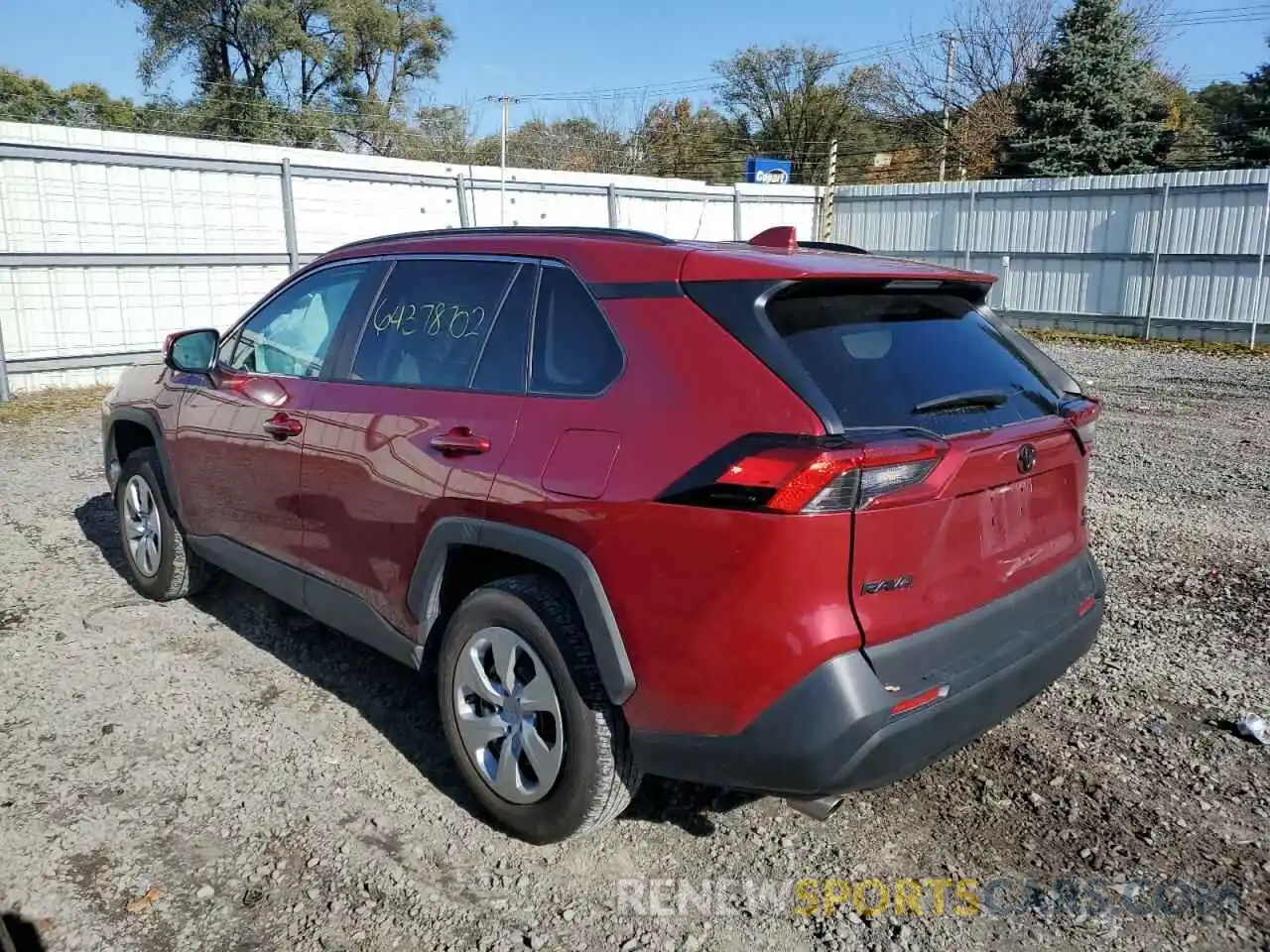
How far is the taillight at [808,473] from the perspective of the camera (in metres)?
2.25

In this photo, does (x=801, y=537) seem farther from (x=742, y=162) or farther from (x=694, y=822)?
(x=742, y=162)

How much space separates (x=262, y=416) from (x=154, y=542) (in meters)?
1.46


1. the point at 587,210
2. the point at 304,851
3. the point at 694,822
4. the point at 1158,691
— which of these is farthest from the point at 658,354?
the point at 587,210

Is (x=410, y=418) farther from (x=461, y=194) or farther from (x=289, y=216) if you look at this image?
(x=461, y=194)

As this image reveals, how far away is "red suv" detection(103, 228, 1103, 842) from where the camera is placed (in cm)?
232

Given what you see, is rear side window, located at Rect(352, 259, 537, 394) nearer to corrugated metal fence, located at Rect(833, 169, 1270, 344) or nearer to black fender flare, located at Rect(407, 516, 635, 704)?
black fender flare, located at Rect(407, 516, 635, 704)

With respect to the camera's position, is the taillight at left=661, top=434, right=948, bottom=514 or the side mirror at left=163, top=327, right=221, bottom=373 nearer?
the taillight at left=661, top=434, right=948, bottom=514

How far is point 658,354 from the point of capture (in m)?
2.59

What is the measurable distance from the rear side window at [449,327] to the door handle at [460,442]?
0.16 meters

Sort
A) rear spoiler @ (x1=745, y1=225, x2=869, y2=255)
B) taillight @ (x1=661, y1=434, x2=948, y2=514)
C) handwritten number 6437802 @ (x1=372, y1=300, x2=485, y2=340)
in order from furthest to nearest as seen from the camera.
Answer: handwritten number 6437802 @ (x1=372, y1=300, x2=485, y2=340)
rear spoiler @ (x1=745, y1=225, x2=869, y2=255)
taillight @ (x1=661, y1=434, x2=948, y2=514)

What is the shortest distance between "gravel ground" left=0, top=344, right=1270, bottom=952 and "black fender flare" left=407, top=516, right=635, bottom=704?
70 cm

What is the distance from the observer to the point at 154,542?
489 cm

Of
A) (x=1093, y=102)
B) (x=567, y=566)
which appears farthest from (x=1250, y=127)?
(x=567, y=566)

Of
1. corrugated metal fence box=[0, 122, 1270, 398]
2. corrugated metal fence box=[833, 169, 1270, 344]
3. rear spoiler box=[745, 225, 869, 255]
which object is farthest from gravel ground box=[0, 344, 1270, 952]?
corrugated metal fence box=[833, 169, 1270, 344]
